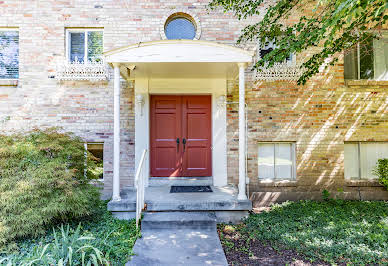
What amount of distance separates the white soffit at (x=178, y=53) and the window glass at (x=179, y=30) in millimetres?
1830

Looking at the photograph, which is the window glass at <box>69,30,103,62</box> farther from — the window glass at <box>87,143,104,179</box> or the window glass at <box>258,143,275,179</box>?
the window glass at <box>258,143,275,179</box>

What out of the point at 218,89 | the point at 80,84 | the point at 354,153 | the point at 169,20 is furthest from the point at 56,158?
the point at 354,153

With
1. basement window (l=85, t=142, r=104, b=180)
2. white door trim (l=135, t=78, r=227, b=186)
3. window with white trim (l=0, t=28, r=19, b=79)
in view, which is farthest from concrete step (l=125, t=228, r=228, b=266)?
window with white trim (l=0, t=28, r=19, b=79)

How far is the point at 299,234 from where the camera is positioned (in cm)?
374

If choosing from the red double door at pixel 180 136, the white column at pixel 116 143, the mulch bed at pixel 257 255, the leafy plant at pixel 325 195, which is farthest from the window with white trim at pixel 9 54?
the leafy plant at pixel 325 195

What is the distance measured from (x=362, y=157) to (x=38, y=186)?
6.82 m

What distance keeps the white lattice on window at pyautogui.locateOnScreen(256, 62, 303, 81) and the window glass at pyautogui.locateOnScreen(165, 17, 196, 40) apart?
74.5 inches

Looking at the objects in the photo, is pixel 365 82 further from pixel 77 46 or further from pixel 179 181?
pixel 77 46

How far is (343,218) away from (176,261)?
3.25 meters

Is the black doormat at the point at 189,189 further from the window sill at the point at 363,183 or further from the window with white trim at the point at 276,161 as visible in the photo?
the window sill at the point at 363,183

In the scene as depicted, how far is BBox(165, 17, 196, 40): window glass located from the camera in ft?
19.0

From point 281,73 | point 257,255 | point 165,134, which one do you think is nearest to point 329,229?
point 257,255

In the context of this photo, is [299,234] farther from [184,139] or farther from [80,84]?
[80,84]

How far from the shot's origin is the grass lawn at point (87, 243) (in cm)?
293
